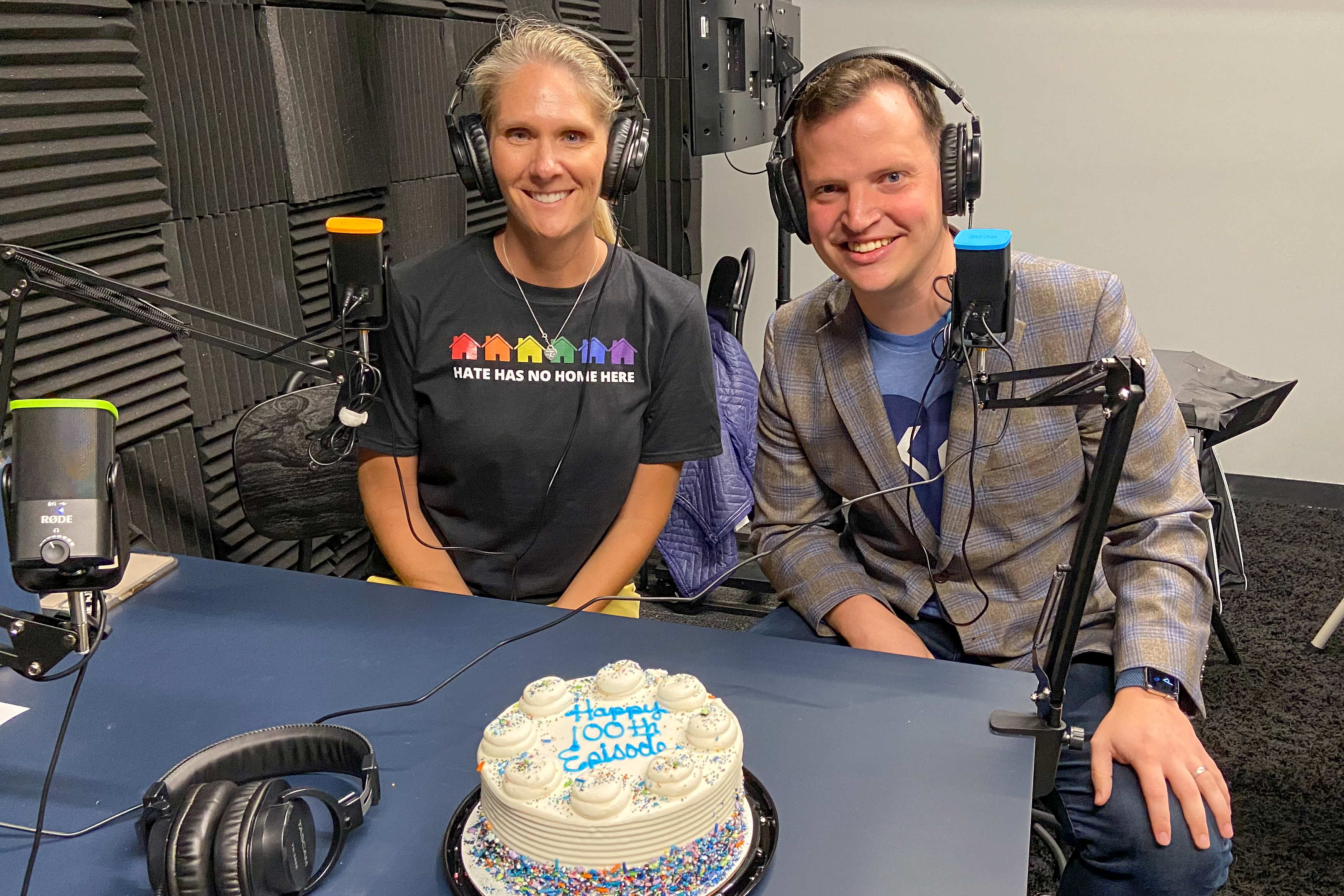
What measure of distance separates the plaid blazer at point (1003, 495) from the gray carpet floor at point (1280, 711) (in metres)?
0.61

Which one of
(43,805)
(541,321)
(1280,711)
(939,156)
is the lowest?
(1280,711)

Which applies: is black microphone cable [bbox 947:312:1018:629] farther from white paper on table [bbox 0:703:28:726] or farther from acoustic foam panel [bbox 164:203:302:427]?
acoustic foam panel [bbox 164:203:302:427]

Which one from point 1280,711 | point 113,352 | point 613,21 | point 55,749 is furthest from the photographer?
point 613,21

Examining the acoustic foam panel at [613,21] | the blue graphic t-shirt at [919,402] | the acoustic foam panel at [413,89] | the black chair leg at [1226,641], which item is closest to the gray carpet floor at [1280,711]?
the black chair leg at [1226,641]

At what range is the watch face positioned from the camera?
4.25 feet

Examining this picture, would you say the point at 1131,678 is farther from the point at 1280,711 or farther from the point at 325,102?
the point at 325,102

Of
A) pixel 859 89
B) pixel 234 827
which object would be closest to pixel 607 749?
pixel 234 827

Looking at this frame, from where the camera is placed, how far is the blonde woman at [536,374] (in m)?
1.66

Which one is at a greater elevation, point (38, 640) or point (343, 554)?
point (38, 640)

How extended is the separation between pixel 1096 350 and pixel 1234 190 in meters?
2.88

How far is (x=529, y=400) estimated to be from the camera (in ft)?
5.55

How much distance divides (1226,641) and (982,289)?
7.14 feet

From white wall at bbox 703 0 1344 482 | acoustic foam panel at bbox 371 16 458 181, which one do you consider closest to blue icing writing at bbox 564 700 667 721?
acoustic foam panel at bbox 371 16 458 181

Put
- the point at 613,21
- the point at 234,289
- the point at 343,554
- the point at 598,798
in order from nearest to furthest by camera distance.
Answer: the point at 598,798 < the point at 234,289 < the point at 343,554 < the point at 613,21
